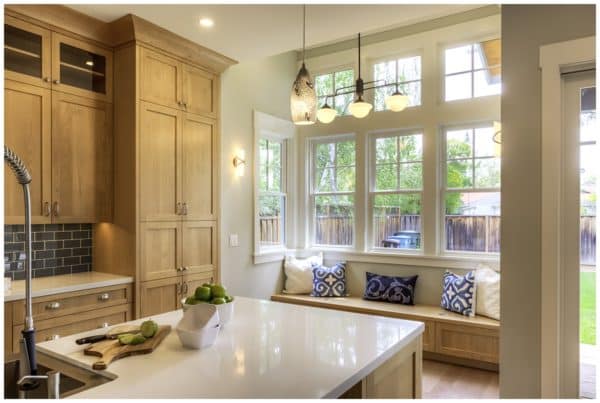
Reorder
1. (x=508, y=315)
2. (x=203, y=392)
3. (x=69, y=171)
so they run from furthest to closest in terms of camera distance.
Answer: (x=69, y=171)
(x=508, y=315)
(x=203, y=392)

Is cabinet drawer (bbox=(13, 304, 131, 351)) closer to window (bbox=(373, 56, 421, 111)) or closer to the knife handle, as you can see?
the knife handle

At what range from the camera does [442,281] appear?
13.4 feet

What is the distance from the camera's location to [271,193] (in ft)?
15.4

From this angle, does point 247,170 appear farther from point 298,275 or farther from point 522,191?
point 522,191

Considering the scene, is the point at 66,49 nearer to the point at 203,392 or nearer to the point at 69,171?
the point at 69,171

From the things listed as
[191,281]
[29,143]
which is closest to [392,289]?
[191,281]

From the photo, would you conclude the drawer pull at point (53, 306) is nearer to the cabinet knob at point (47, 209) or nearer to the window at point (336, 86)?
the cabinet knob at point (47, 209)

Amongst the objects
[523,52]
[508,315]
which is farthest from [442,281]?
[523,52]

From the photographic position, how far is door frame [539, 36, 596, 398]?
1.93 meters

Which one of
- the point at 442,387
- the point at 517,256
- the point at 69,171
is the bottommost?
the point at 442,387

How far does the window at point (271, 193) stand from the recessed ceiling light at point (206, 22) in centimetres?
158

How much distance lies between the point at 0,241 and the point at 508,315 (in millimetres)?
2471

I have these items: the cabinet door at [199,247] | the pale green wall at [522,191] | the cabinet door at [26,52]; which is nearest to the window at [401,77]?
the pale green wall at [522,191]

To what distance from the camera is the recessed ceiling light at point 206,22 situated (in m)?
2.98
